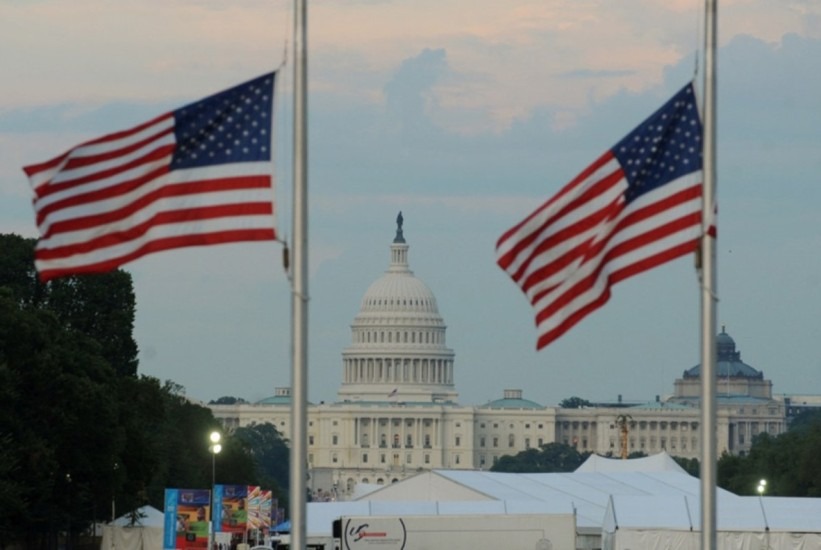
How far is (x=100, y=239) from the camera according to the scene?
22375mm

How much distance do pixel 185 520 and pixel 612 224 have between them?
42.2 meters

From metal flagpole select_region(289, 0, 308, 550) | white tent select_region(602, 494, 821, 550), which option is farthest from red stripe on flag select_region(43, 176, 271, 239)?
white tent select_region(602, 494, 821, 550)

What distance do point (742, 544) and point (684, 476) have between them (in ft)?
108

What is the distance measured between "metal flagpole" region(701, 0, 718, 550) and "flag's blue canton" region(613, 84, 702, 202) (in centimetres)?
13

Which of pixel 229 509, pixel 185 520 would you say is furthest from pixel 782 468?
pixel 185 520

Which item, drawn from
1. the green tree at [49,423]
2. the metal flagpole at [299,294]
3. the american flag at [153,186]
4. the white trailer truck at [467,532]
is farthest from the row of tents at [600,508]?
the american flag at [153,186]

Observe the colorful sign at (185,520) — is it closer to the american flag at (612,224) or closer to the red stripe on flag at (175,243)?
the red stripe on flag at (175,243)

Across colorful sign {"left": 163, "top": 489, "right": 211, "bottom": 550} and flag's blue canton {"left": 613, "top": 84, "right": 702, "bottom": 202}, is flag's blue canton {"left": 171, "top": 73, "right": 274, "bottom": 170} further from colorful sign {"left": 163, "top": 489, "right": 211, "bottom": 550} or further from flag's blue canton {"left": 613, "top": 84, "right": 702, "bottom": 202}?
colorful sign {"left": 163, "top": 489, "right": 211, "bottom": 550}

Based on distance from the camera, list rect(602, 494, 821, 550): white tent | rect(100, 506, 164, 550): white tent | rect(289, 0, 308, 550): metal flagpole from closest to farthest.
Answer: rect(289, 0, 308, 550): metal flagpole → rect(602, 494, 821, 550): white tent → rect(100, 506, 164, 550): white tent

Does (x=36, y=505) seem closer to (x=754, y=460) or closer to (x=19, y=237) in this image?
(x=19, y=237)

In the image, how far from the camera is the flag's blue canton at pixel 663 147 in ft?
74.2

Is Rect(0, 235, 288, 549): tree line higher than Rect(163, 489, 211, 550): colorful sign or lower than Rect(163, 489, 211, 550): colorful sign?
higher

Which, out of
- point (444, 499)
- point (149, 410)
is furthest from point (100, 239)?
point (149, 410)

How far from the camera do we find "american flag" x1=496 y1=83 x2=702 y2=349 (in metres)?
22.3
